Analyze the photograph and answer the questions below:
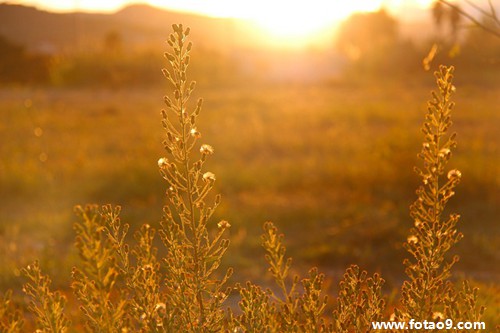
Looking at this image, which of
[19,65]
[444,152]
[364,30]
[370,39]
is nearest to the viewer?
[444,152]

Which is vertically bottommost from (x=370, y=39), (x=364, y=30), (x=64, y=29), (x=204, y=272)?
(x=204, y=272)

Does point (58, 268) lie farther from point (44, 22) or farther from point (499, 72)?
point (44, 22)

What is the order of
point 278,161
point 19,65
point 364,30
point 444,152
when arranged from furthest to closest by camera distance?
point 364,30, point 19,65, point 278,161, point 444,152

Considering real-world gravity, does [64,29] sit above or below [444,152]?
above

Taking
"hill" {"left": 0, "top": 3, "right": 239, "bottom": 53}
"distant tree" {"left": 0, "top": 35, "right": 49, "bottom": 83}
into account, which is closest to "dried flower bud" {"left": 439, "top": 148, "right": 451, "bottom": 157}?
"distant tree" {"left": 0, "top": 35, "right": 49, "bottom": 83}

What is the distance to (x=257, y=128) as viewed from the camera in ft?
37.2

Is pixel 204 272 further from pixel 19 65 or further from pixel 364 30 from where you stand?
pixel 364 30

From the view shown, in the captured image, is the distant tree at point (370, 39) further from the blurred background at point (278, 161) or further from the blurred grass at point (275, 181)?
the blurred grass at point (275, 181)

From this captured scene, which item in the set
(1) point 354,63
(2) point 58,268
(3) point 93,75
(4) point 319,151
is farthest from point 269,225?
(1) point 354,63

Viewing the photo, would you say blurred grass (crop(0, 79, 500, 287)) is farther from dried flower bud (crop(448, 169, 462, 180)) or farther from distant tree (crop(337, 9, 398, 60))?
distant tree (crop(337, 9, 398, 60))

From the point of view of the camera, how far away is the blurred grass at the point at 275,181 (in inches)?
230

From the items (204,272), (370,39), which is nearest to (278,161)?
(204,272)

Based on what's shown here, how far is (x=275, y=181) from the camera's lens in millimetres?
8258

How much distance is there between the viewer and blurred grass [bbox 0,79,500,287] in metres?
5.85
